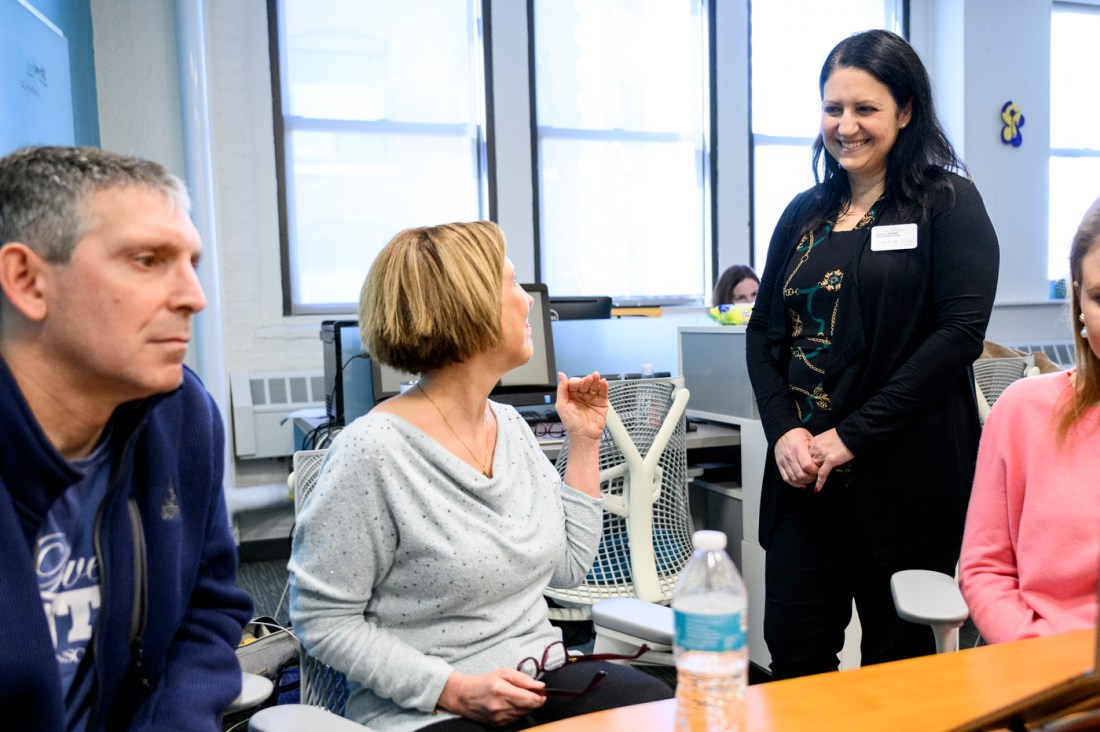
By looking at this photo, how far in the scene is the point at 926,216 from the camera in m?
1.62

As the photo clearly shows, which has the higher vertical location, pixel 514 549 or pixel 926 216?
pixel 926 216

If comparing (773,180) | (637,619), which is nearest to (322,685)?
(637,619)

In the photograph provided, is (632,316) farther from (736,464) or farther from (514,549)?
(514,549)

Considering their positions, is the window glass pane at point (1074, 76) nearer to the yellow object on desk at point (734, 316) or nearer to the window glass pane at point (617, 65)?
the window glass pane at point (617, 65)

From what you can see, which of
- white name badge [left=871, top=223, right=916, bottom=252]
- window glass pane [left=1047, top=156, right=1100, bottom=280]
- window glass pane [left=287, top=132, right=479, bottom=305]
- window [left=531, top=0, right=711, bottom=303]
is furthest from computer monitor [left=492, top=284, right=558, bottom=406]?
window glass pane [left=1047, top=156, right=1100, bottom=280]

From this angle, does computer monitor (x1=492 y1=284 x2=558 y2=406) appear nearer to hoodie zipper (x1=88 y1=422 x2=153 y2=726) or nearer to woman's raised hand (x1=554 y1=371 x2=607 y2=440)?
woman's raised hand (x1=554 y1=371 x2=607 y2=440)

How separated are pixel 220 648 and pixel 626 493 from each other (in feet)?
4.93

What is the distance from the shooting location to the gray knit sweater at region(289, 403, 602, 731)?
1179 mm

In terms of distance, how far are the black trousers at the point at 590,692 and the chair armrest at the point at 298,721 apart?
314 mm

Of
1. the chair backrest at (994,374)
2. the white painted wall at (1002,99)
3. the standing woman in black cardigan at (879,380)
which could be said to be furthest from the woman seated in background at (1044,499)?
the white painted wall at (1002,99)

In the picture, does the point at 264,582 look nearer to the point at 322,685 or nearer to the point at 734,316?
the point at 734,316

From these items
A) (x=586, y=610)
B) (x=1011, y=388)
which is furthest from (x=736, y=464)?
(x=1011, y=388)

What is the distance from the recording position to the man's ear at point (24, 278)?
2.76 ft

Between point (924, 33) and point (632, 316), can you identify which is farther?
point (924, 33)
